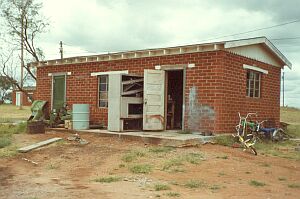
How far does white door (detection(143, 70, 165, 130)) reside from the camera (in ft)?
45.9

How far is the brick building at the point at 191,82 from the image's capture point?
44.2 feet

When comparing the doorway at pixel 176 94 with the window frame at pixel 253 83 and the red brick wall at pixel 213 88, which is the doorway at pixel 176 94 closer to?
the red brick wall at pixel 213 88

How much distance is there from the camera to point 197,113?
1373cm

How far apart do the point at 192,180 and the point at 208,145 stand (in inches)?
170

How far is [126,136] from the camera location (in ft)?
43.0

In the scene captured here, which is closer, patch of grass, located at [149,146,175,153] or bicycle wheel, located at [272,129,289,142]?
patch of grass, located at [149,146,175,153]

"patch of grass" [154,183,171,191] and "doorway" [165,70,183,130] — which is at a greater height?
"doorway" [165,70,183,130]

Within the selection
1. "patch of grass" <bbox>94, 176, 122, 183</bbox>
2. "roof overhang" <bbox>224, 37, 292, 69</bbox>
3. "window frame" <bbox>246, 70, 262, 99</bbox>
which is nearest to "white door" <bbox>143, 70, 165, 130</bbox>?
"roof overhang" <bbox>224, 37, 292, 69</bbox>

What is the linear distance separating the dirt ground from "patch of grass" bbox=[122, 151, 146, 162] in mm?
124

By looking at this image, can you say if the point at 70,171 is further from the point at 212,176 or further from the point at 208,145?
the point at 208,145

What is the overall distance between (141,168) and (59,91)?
34.7 ft

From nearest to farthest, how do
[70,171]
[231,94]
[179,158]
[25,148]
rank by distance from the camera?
1. [70,171]
2. [179,158]
3. [25,148]
4. [231,94]

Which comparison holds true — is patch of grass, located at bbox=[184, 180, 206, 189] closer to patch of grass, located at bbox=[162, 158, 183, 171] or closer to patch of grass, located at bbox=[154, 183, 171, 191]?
patch of grass, located at bbox=[154, 183, 171, 191]

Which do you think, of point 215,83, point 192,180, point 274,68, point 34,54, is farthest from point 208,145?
point 34,54
